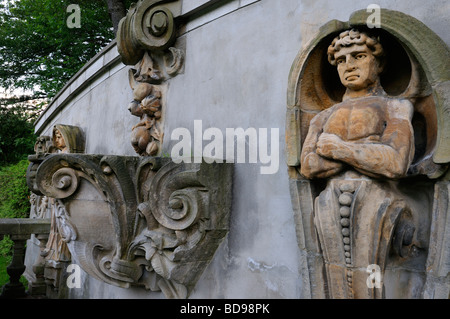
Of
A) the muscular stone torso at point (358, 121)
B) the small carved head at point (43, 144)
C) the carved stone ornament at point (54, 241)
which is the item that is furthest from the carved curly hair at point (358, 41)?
the small carved head at point (43, 144)

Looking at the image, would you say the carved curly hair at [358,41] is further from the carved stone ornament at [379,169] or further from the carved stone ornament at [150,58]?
the carved stone ornament at [150,58]

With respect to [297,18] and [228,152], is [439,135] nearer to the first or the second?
[297,18]

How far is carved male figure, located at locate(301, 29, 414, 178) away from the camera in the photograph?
1707mm

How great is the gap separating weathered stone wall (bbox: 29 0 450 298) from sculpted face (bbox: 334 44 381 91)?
1.11 feet

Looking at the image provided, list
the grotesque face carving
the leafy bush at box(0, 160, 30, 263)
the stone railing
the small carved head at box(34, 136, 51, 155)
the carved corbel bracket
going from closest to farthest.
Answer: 1. the carved corbel bracket
2. the stone railing
3. the grotesque face carving
4. the small carved head at box(34, 136, 51, 155)
5. the leafy bush at box(0, 160, 30, 263)

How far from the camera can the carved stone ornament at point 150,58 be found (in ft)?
10.9

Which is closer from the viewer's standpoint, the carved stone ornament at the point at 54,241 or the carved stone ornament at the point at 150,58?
the carved stone ornament at the point at 150,58

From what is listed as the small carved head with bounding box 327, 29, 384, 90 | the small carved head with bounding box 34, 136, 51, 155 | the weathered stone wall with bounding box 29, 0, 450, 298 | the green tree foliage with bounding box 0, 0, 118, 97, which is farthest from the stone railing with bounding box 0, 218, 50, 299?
the green tree foliage with bounding box 0, 0, 118, 97

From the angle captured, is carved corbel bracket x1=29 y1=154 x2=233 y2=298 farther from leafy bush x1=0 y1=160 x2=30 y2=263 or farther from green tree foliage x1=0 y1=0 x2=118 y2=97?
green tree foliage x1=0 y1=0 x2=118 y2=97

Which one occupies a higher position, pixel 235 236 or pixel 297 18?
pixel 297 18

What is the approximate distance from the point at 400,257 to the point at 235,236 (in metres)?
1.14

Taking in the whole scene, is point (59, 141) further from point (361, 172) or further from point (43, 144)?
point (361, 172)

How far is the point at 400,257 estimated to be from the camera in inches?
72.0
